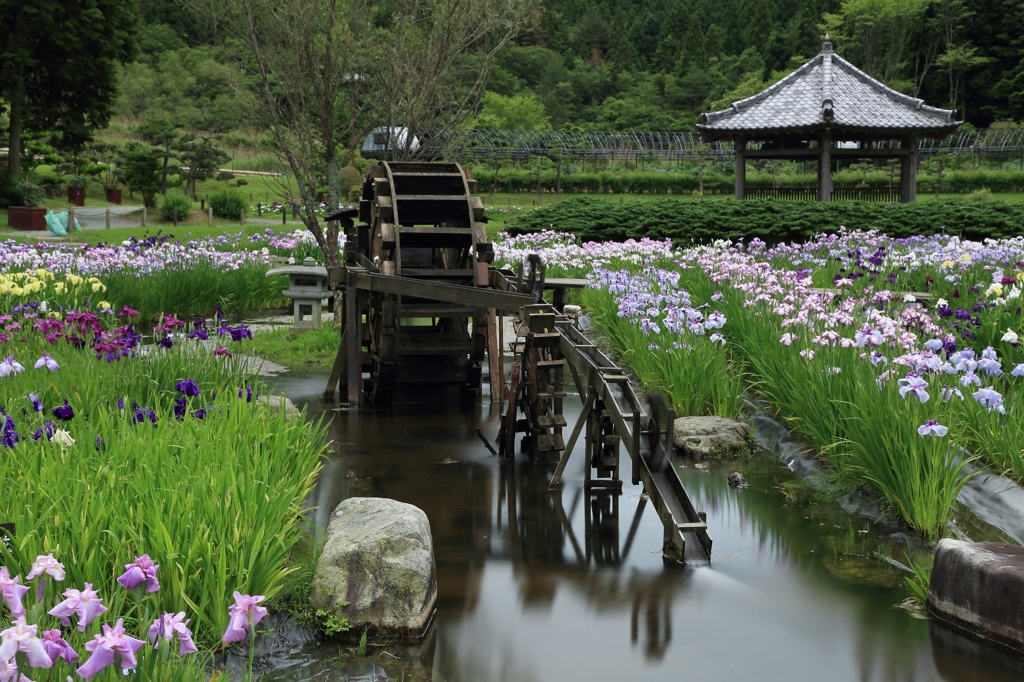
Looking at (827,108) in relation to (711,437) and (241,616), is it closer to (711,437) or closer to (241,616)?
(711,437)

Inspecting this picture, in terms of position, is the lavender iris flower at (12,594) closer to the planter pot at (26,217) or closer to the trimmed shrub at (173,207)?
the planter pot at (26,217)

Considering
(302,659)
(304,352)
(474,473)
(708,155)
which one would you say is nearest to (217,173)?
(708,155)

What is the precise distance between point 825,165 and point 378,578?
76.7 feet

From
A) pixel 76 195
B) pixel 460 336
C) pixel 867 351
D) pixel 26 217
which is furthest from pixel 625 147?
pixel 867 351

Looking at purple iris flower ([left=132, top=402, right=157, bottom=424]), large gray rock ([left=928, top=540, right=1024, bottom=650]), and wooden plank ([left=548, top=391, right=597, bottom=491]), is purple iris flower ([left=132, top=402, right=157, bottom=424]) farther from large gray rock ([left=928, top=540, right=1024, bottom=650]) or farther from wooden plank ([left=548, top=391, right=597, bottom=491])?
large gray rock ([left=928, top=540, right=1024, bottom=650])

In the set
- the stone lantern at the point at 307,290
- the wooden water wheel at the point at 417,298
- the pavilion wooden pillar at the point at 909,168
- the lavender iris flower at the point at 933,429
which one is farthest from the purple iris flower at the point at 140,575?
the pavilion wooden pillar at the point at 909,168

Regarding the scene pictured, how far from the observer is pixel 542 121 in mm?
64625

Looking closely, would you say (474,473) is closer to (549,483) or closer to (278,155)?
(549,483)

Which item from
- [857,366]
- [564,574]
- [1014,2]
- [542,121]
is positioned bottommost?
[564,574]

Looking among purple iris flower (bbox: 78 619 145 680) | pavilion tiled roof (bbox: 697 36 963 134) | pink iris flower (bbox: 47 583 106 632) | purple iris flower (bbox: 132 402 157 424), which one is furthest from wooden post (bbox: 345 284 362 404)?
pavilion tiled roof (bbox: 697 36 963 134)

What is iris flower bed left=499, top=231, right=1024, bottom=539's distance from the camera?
543 cm

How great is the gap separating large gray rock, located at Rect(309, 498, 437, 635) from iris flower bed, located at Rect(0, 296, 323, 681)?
249mm

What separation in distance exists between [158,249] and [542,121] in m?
51.9

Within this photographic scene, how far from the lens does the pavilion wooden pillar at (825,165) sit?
24844 mm
